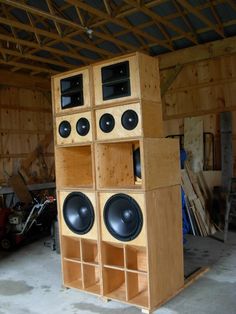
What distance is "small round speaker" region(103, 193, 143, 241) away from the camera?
9.82ft

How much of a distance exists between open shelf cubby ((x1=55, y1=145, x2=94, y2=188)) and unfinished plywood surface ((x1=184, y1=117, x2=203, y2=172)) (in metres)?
2.91

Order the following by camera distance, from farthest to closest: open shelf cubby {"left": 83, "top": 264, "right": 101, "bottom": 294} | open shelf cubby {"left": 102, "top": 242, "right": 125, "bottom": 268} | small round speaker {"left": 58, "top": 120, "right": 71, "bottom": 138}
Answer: small round speaker {"left": 58, "top": 120, "right": 71, "bottom": 138} < open shelf cubby {"left": 83, "top": 264, "right": 101, "bottom": 294} < open shelf cubby {"left": 102, "top": 242, "right": 125, "bottom": 268}

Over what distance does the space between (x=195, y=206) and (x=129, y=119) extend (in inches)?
112

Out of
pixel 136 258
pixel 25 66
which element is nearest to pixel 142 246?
pixel 136 258

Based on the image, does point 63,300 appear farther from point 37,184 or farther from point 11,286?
point 37,184

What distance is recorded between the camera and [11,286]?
3676 mm

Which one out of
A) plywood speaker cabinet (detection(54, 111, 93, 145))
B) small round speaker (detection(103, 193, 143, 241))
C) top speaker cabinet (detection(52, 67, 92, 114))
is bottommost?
small round speaker (detection(103, 193, 143, 241))

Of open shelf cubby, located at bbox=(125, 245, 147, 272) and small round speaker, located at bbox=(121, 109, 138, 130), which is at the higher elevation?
small round speaker, located at bbox=(121, 109, 138, 130)

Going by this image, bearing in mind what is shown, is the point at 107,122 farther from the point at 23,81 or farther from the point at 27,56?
the point at 23,81

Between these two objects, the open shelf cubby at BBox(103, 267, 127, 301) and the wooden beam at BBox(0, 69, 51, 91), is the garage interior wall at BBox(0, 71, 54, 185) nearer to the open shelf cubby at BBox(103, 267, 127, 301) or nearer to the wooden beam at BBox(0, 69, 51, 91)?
the wooden beam at BBox(0, 69, 51, 91)

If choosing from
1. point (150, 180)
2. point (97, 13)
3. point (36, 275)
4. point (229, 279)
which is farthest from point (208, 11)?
point (36, 275)

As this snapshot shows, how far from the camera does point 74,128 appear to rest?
3.44m

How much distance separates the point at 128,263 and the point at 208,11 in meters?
4.10

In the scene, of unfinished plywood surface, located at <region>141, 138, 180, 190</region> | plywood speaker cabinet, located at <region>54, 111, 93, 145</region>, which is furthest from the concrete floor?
plywood speaker cabinet, located at <region>54, 111, 93, 145</region>
